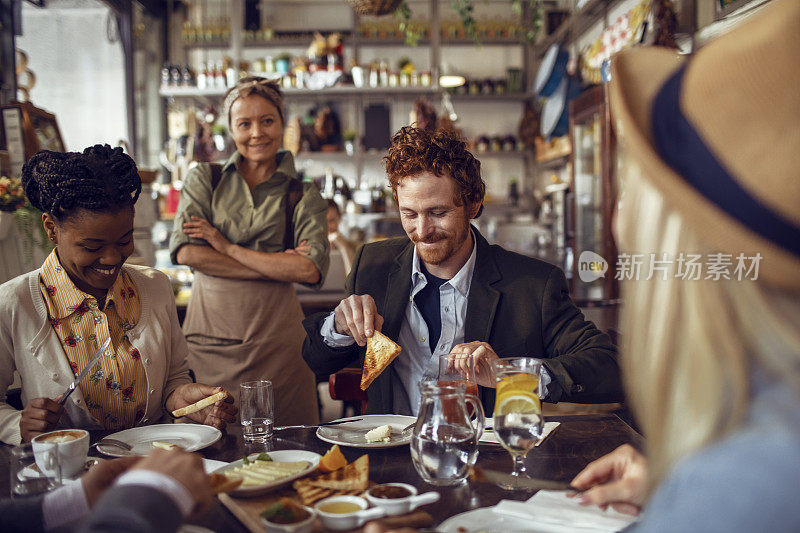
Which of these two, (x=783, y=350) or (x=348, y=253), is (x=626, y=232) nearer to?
(x=783, y=350)

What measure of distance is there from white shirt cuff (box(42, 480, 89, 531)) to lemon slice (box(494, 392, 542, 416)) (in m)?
0.78

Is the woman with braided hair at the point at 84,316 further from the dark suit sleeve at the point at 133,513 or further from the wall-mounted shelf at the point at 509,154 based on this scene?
the wall-mounted shelf at the point at 509,154

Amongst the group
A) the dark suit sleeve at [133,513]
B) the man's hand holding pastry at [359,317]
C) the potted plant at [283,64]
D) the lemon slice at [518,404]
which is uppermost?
the potted plant at [283,64]

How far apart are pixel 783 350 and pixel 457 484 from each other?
78 centimetres

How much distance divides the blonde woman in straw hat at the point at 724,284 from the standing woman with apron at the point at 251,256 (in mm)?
2153

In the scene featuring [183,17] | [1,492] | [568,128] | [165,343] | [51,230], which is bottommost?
[1,492]

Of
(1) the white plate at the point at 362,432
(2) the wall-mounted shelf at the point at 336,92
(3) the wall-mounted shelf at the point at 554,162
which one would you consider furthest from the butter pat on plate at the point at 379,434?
(2) the wall-mounted shelf at the point at 336,92

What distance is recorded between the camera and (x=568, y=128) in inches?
255

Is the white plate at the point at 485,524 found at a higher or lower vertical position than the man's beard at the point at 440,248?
lower

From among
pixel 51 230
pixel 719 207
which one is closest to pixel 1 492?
pixel 51 230

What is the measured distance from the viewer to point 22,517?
1.06 metres

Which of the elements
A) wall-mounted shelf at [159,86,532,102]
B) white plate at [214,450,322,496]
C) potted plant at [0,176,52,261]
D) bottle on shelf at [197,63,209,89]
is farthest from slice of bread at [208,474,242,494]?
bottle on shelf at [197,63,209,89]

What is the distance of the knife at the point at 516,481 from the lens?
1301 millimetres

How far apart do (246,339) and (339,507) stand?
5.72 ft
